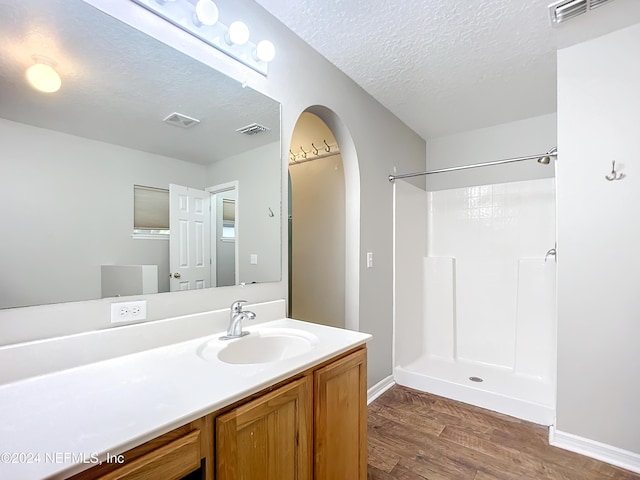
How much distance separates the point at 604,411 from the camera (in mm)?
1768

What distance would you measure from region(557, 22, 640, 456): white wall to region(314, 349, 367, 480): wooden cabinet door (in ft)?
4.61

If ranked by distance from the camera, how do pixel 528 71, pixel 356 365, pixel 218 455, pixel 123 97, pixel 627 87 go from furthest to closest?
pixel 528 71
pixel 627 87
pixel 356 365
pixel 123 97
pixel 218 455

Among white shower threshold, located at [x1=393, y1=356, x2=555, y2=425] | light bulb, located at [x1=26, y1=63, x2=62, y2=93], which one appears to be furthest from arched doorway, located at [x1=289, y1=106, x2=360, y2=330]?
light bulb, located at [x1=26, y1=63, x2=62, y2=93]

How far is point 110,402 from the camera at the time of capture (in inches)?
30.7

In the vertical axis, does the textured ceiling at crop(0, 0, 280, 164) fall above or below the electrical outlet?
above

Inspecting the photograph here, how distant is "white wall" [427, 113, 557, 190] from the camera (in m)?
2.84

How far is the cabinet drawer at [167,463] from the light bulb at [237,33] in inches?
59.2

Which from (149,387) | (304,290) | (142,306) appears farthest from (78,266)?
(304,290)

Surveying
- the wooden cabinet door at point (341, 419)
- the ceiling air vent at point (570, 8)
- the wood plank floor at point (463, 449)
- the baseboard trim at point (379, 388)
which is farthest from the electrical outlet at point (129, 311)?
the ceiling air vent at point (570, 8)

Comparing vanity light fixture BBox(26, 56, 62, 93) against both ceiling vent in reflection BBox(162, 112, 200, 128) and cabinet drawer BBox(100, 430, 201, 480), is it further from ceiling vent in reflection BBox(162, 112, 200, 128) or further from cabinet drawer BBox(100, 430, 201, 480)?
cabinet drawer BBox(100, 430, 201, 480)

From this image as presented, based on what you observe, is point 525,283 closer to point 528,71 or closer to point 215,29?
point 528,71

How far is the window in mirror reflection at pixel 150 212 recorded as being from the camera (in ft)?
3.91

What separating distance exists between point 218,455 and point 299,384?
0.31m

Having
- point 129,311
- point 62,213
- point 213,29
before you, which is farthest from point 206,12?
point 129,311
